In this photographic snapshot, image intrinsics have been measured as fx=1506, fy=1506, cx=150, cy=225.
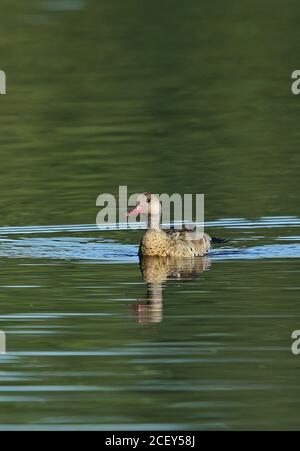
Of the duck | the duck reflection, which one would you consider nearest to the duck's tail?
the duck

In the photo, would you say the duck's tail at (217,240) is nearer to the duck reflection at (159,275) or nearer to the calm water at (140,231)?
the calm water at (140,231)

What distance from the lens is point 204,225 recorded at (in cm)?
1920

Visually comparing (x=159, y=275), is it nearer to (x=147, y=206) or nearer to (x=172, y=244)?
(x=172, y=244)

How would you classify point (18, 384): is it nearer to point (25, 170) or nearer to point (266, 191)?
point (266, 191)

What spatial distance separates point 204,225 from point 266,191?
6.63ft

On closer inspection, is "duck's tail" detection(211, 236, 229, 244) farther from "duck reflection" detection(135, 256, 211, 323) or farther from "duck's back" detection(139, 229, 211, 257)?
"duck reflection" detection(135, 256, 211, 323)

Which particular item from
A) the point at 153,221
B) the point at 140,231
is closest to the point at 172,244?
the point at 153,221

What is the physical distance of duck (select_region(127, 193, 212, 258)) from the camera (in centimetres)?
1797

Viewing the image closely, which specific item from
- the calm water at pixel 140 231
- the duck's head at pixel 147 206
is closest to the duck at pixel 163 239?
the duck's head at pixel 147 206

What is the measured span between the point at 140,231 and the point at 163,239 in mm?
1822

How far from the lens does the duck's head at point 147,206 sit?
1850 cm
